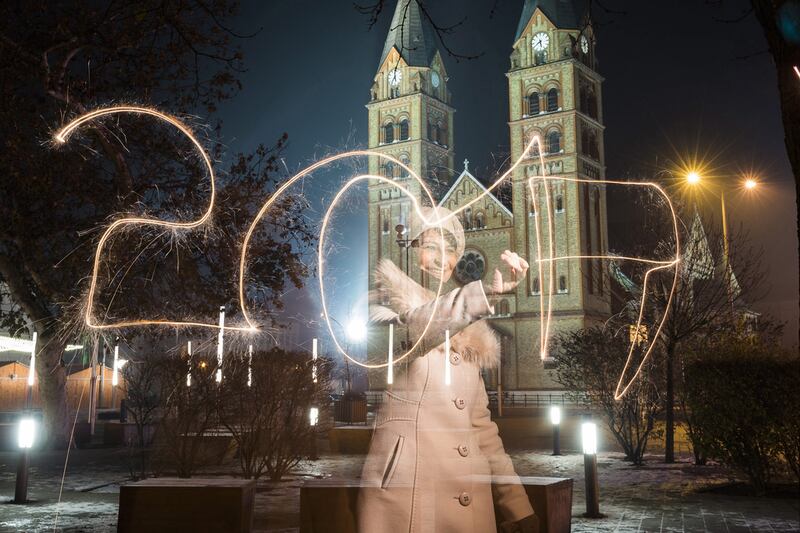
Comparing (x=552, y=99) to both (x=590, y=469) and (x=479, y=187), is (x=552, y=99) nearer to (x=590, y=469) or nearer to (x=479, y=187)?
(x=479, y=187)

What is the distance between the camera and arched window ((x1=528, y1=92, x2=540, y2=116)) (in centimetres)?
5916

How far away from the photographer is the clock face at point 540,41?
197 feet

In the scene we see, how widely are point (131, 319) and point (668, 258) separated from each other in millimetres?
11855

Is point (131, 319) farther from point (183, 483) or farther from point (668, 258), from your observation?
point (668, 258)

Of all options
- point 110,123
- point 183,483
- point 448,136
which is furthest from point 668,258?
point 448,136

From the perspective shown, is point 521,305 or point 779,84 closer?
point 779,84

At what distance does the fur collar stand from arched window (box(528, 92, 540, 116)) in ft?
187

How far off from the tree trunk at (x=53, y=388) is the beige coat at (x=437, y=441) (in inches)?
684

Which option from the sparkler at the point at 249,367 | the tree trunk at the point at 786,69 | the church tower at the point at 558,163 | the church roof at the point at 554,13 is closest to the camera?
the tree trunk at the point at 786,69

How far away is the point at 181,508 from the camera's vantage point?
7.36 meters

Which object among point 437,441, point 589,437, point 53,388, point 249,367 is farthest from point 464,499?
point 53,388

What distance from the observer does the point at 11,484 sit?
12359 millimetres

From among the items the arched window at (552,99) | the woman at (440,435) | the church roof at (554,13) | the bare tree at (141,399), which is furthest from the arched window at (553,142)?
the woman at (440,435)

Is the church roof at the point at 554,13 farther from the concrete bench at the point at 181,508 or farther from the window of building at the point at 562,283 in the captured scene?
the concrete bench at the point at 181,508
